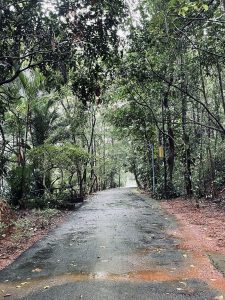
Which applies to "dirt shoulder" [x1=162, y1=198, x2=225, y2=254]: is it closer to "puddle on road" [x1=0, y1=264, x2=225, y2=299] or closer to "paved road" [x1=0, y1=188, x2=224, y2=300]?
"paved road" [x1=0, y1=188, x2=224, y2=300]

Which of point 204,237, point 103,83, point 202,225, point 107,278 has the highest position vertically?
point 103,83

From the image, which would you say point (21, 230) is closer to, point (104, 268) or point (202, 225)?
point (104, 268)

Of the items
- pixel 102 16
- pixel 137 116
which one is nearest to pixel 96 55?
pixel 102 16

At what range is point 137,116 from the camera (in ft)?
67.7

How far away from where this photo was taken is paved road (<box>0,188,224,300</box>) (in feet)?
14.6

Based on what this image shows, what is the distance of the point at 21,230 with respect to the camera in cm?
897

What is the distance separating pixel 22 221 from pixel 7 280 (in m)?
4.47

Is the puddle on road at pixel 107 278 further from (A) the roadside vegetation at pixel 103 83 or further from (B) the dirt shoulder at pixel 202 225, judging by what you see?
(A) the roadside vegetation at pixel 103 83

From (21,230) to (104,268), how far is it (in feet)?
13.5

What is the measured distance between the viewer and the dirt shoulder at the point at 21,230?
7094 mm

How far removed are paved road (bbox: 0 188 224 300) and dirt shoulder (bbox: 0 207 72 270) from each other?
29 cm

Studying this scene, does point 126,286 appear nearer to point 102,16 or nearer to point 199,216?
point 102,16

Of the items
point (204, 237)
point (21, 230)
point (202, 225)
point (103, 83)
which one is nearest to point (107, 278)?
point (204, 237)

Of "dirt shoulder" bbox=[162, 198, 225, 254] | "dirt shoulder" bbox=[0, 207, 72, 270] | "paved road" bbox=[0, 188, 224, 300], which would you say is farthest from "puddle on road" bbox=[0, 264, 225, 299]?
"dirt shoulder" bbox=[162, 198, 225, 254]
